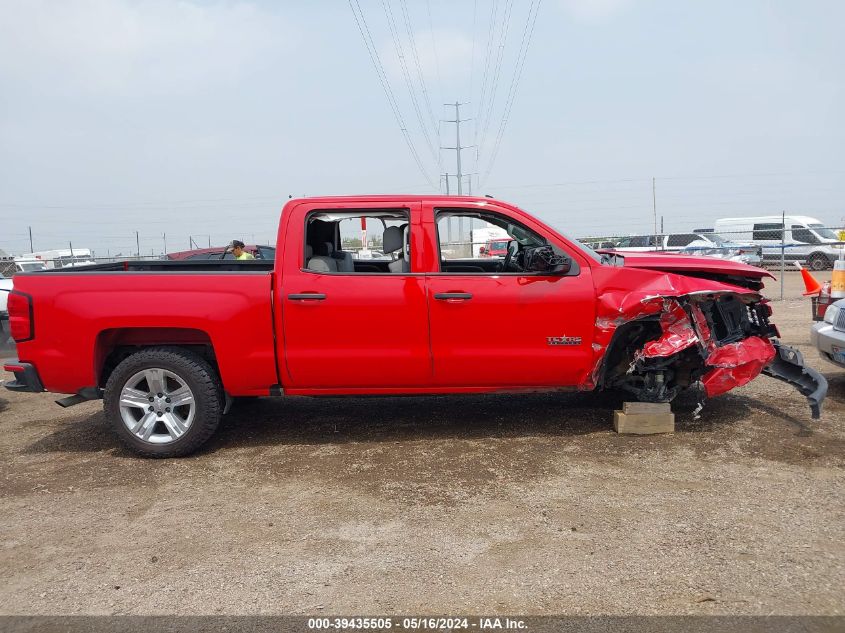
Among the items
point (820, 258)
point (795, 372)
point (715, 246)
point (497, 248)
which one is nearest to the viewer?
point (795, 372)

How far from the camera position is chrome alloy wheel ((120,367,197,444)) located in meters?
4.88

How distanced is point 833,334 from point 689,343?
2.00 metres

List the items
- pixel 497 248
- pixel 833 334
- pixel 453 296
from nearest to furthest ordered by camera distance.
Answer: pixel 453 296
pixel 833 334
pixel 497 248

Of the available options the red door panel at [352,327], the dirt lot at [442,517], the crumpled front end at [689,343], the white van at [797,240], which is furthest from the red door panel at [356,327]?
Answer: the white van at [797,240]

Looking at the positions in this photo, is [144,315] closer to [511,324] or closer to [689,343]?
[511,324]

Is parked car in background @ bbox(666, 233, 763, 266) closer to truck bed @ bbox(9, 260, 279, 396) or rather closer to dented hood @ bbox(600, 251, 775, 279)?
dented hood @ bbox(600, 251, 775, 279)

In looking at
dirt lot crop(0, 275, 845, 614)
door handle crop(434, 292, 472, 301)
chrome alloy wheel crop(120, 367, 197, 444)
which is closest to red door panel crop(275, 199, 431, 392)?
door handle crop(434, 292, 472, 301)

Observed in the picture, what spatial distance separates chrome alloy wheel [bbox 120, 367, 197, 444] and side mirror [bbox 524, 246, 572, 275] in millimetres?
2783

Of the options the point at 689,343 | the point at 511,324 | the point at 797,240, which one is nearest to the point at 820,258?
the point at 797,240

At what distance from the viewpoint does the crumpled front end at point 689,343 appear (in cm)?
482

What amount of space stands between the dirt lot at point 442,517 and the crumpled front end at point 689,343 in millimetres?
412

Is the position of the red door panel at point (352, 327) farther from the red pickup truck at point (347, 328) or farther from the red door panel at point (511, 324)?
the red door panel at point (511, 324)

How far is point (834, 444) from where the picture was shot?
4.70 meters

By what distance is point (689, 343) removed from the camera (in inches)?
192
